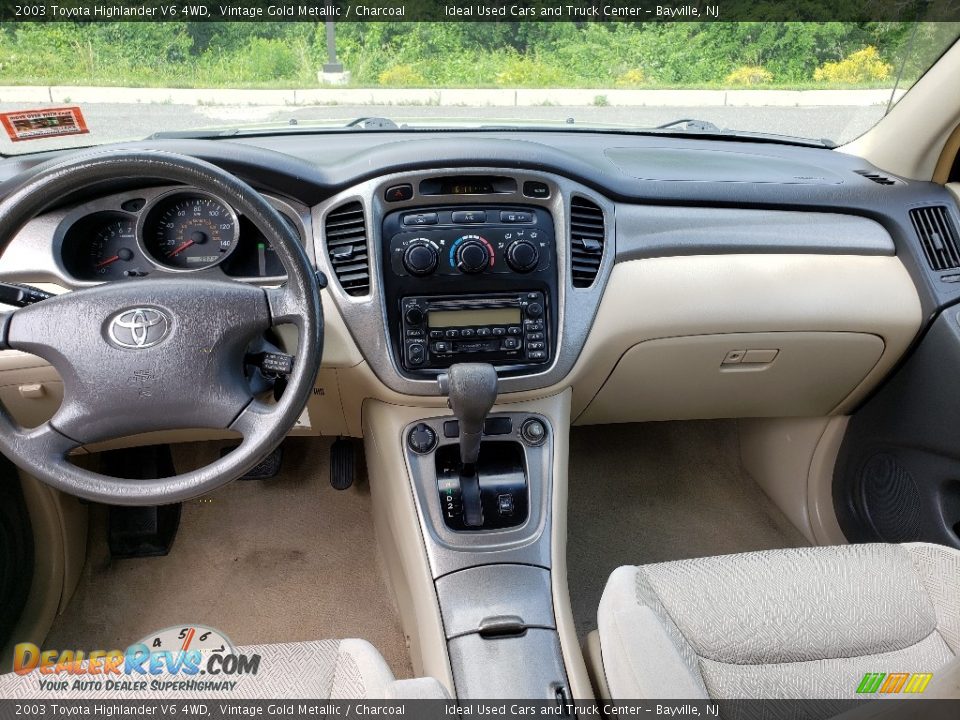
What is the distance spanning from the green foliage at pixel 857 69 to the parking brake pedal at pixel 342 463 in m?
1.80

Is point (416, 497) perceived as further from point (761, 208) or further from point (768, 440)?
point (768, 440)

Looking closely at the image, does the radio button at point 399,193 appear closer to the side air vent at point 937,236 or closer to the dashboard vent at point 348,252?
the dashboard vent at point 348,252

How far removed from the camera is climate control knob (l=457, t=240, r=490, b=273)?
1.52 meters

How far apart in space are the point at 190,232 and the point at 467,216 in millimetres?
639

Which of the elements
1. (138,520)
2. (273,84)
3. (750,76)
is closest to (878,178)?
(750,76)

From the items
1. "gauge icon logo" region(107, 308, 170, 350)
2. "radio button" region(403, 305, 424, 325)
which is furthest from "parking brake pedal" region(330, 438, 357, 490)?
"gauge icon logo" region(107, 308, 170, 350)

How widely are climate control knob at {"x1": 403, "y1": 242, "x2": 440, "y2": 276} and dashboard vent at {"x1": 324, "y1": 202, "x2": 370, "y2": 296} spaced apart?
0.09 meters

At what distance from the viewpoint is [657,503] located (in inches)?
93.3

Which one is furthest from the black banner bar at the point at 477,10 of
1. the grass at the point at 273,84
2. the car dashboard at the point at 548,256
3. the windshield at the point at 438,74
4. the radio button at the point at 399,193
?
the radio button at the point at 399,193

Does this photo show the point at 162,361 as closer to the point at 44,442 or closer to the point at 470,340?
the point at 44,442

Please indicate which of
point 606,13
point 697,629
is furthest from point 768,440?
point 606,13

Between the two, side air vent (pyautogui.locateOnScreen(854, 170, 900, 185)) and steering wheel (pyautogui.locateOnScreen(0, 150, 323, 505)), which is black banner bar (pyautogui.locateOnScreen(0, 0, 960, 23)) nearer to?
side air vent (pyautogui.locateOnScreen(854, 170, 900, 185))

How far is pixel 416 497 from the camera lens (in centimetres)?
161

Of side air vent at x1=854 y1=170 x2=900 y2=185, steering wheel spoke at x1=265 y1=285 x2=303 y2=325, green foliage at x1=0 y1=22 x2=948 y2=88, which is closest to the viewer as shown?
steering wheel spoke at x1=265 y1=285 x2=303 y2=325
